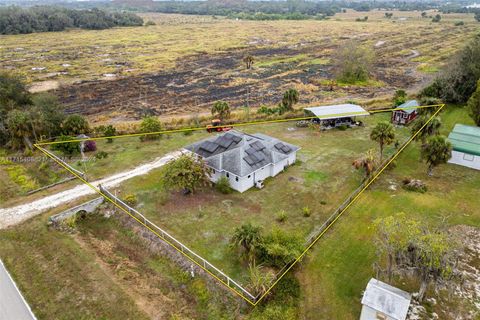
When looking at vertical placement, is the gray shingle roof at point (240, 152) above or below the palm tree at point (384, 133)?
below

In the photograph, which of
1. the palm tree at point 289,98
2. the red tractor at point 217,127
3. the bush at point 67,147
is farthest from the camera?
the palm tree at point 289,98

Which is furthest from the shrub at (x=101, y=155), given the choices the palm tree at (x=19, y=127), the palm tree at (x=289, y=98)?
the palm tree at (x=289, y=98)

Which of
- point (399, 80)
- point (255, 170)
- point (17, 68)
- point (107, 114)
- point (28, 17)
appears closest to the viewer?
point (255, 170)

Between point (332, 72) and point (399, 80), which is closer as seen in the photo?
point (399, 80)

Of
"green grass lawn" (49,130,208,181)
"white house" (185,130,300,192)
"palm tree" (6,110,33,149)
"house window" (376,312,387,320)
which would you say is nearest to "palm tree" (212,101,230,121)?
"green grass lawn" (49,130,208,181)

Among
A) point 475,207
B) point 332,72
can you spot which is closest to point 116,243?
point 475,207

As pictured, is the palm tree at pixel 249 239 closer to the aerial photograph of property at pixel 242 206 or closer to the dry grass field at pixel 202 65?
the aerial photograph of property at pixel 242 206

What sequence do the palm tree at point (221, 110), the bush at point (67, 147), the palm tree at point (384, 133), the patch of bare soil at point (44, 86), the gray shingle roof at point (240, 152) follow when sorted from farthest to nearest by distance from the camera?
the patch of bare soil at point (44, 86) → the palm tree at point (221, 110) → the bush at point (67, 147) → the palm tree at point (384, 133) → the gray shingle roof at point (240, 152)

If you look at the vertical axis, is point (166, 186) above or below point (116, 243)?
above

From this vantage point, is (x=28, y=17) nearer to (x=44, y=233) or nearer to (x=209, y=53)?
(x=209, y=53)
